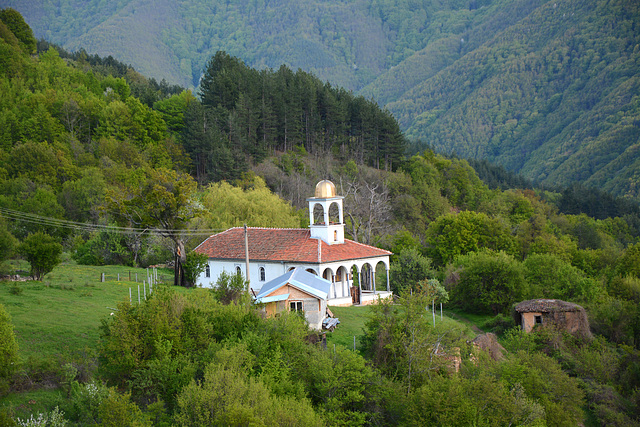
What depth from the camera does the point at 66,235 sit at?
56.2 metres

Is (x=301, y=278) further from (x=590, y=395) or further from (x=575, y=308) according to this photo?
(x=575, y=308)

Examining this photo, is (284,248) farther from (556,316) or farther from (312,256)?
(556,316)

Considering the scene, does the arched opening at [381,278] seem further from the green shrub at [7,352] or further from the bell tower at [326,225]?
the green shrub at [7,352]

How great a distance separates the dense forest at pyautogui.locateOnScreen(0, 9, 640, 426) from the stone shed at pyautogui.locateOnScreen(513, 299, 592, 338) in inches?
34.7

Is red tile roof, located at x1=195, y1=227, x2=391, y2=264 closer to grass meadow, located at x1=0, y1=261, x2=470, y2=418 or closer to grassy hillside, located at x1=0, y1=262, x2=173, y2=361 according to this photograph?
grass meadow, located at x1=0, y1=261, x2=470, y2=418

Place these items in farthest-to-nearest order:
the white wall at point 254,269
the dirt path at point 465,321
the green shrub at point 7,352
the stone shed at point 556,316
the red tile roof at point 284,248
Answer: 1. the dirt path at point 465,321
2. the stone shed at point 556,316
3. the white wall at point 254,269
4. the red tile roof at point 284,248
5. the green shrub at point 7,352

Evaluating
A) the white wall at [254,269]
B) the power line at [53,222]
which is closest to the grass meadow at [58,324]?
the white wall at [254,269]

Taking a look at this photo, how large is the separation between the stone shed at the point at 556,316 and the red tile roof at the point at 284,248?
10984 millimetres

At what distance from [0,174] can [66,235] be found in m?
15.4

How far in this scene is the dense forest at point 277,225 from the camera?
72.5 feet

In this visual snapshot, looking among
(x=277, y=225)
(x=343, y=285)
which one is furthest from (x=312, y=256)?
(x=277, y=225)

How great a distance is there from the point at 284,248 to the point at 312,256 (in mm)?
2838

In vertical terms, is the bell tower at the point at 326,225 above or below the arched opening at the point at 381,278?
above

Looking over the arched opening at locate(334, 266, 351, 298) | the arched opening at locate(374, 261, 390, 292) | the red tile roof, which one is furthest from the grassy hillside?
the arched opening at locate(374, 261, 390, 292)
